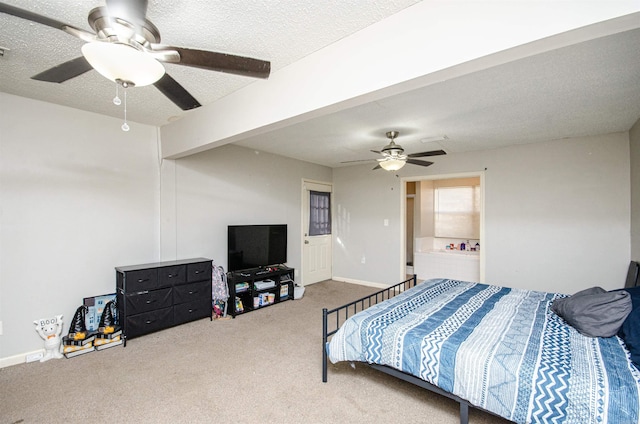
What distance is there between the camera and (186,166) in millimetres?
4090

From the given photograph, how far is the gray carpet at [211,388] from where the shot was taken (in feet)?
6.84

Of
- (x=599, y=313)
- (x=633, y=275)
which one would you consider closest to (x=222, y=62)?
(x=599, y=313)

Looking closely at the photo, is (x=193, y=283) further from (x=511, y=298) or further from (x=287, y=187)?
(x=511, y=298)

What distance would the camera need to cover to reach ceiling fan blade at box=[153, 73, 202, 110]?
5.48ft

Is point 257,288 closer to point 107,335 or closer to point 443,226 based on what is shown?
point 107,335

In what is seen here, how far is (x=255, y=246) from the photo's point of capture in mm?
4605

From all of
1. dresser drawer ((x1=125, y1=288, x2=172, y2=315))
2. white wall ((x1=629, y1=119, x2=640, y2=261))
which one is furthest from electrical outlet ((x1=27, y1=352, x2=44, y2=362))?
white wall ((x1=629, y1=119, x2=640, y2=261))

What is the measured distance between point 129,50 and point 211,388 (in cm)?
239

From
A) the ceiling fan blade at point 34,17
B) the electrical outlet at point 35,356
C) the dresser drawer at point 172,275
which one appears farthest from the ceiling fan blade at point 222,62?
the electrical outlet at point 35,356

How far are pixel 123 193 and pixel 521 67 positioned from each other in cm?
413

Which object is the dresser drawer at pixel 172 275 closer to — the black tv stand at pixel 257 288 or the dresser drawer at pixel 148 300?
the dresser drawer at pixel 148 300

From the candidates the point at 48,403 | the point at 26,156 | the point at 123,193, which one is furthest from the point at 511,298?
the point at 26,156

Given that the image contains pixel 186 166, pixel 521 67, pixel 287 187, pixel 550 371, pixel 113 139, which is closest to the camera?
pixel 550 371

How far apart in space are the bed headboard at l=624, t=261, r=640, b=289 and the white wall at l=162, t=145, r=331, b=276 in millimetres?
→ 4552
